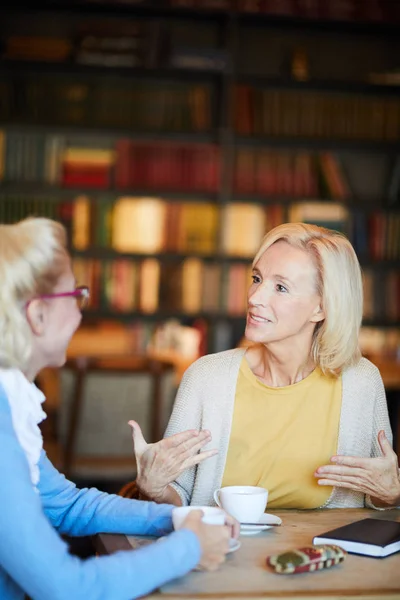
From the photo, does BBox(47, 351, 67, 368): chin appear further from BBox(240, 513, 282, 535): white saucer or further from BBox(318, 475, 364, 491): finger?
BBox(318, 475, 364, 491): finger

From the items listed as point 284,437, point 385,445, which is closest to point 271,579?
point 385,445

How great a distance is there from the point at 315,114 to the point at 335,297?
347cm

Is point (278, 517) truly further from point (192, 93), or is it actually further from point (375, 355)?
point (192, 93)

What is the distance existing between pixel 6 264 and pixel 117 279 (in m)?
3.95

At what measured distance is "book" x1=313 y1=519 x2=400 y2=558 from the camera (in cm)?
162

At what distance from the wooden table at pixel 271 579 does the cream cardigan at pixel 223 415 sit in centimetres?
46

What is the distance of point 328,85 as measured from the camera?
5527 millimetres

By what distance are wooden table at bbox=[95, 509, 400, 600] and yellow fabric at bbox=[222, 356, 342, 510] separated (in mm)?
434

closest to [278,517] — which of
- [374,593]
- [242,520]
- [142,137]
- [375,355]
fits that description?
[242,520]

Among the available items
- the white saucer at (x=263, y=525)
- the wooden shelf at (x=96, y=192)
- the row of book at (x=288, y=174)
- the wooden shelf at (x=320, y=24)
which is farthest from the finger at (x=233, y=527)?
the wooden shelf at (x=320, y=24)

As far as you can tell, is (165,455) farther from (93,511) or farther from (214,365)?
(214,365)

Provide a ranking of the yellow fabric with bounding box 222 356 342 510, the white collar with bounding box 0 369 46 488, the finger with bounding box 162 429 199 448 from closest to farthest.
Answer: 1. the white collar with bounding box 0 369 46 488
2. the finger with bounding box 162 429 199 448
3. the yellow fabric with bounding box 222 356 342 510

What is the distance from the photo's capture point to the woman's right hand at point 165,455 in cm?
191

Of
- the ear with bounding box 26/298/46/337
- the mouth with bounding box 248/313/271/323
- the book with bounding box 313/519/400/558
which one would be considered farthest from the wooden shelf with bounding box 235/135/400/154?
the ear with bounding box 26/298/46/337
